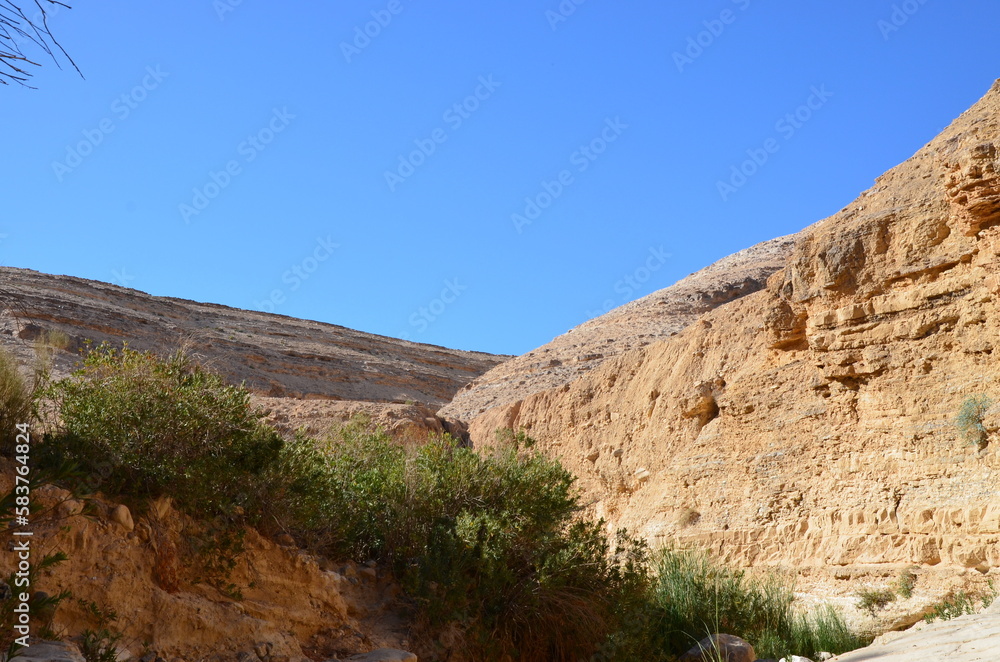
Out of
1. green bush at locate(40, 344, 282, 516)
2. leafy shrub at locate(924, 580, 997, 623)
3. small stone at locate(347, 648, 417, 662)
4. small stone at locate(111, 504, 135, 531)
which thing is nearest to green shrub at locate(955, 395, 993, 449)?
leafy shrub at locate(924, 580, 997, 623)

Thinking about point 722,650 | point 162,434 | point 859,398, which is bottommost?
point 722,650

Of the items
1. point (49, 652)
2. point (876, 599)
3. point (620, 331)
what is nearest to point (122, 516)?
point (49, 652)

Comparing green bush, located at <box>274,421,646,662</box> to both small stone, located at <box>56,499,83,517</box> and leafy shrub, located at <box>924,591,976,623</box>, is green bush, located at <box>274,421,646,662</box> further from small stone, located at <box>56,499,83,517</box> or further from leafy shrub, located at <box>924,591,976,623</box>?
leafy shrub, located at <box>924,591,976,623</box>

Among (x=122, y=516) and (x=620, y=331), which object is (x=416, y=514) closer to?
(x=122, y=516)

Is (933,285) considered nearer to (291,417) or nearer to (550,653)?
(550,653)

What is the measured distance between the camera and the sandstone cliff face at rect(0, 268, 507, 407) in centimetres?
3347

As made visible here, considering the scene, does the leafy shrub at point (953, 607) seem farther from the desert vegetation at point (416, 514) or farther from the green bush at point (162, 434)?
the green bush at point (162, 434)

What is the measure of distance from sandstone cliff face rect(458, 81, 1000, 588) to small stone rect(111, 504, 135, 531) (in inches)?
306

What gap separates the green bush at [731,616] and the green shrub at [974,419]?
2.39 m

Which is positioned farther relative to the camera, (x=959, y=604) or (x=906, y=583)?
(x=906, y=583)

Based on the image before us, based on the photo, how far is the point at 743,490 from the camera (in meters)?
11.8

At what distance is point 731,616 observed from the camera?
9.38 m

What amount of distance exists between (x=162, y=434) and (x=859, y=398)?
817cm

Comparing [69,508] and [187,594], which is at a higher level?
[69,508]
